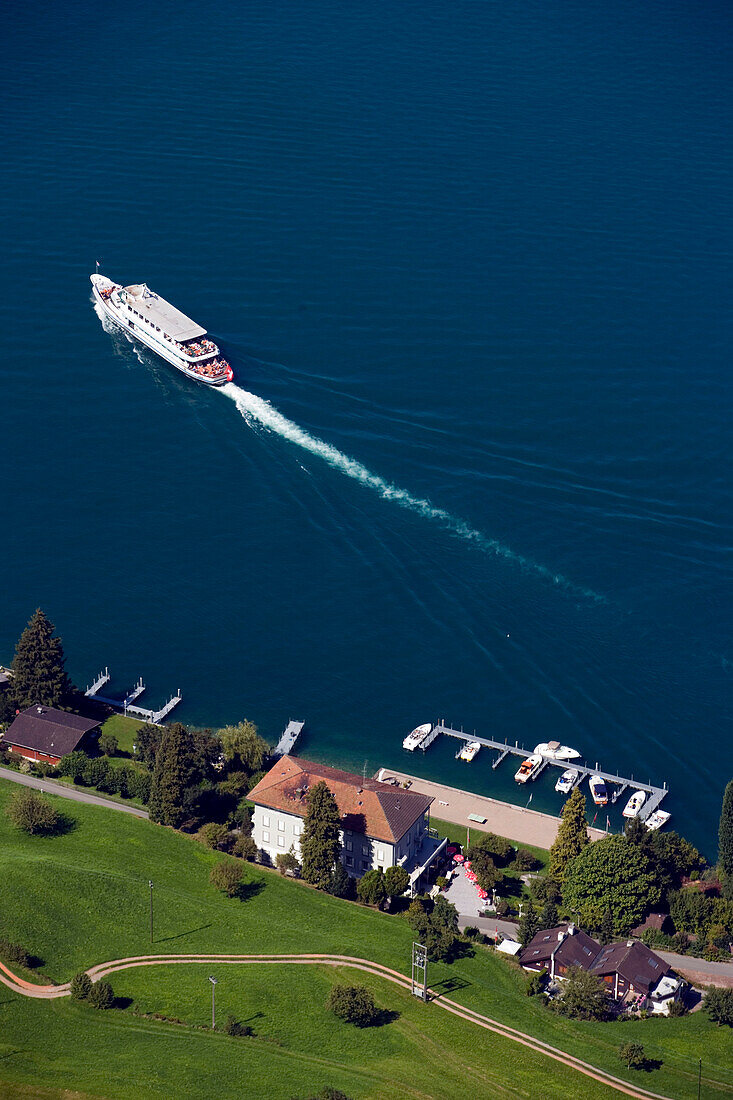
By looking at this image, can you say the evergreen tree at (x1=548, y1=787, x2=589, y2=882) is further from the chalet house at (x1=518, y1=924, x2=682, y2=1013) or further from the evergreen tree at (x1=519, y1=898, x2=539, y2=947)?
the chalet house at (x1=518, y1=924, x2=682, y2=1013)

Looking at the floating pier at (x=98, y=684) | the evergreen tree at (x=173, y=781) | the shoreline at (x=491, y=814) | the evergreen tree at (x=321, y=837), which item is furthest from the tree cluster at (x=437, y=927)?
the floating pier at (x=98, y=684)

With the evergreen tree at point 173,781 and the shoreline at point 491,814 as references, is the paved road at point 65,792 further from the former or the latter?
the shoreline at point 491,814

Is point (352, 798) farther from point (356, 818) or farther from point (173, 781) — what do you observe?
point (173, 781)

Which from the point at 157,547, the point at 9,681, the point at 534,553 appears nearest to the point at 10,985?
the point at 9,681

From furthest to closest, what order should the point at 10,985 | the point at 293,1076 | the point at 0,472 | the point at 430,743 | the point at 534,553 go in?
the point at 0,472
the point at 534,553
the point at 430,743
the point at 10,985
the point at 293,1076

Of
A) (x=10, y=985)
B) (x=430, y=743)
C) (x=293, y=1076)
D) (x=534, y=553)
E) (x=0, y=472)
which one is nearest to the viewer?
(x=293, y=1076)

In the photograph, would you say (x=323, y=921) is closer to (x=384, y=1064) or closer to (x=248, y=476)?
(x=384, y=1064)

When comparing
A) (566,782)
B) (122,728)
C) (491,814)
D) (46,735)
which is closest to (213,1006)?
(491,814)

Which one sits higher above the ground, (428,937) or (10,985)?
(428,937)
